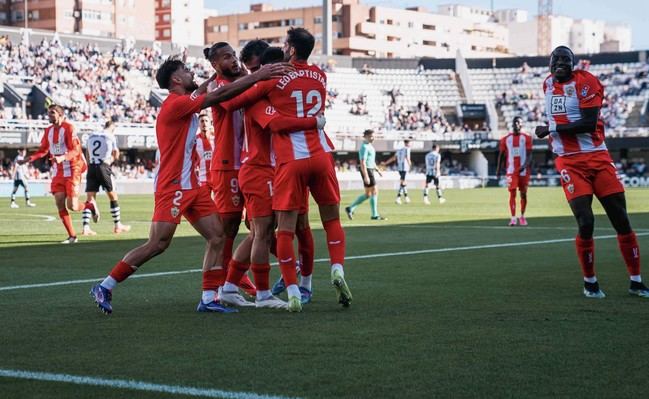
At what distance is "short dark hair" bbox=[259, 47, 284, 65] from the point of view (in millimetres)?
9094

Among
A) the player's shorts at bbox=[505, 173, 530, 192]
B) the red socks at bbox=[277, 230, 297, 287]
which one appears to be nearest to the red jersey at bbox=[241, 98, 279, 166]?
the red socks at bbox=[277, 230, 297, 287]

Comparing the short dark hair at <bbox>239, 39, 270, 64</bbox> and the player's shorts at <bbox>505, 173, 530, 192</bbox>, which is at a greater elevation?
the short dark hair at <bbox>239, 39, 270, 64</bbox>

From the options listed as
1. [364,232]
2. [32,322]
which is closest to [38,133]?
[364,232]

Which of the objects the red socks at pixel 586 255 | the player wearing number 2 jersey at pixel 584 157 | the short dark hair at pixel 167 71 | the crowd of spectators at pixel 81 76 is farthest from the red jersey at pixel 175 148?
the crowd of spectators at pixel 81 76

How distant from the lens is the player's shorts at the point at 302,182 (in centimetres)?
880

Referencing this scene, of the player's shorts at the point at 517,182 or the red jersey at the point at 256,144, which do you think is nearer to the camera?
the red jersey at the point at 256,144

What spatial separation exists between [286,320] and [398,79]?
256ft

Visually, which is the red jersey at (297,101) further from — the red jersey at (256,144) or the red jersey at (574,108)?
the red jersey at (574,108)

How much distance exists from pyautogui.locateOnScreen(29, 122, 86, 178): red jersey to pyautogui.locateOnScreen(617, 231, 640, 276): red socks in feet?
37.0

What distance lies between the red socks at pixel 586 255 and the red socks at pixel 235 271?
3.11 m

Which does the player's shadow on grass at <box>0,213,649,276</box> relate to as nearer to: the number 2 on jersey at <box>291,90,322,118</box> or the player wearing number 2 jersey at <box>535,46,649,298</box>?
the number 2 on jersey at <box>291,90,322,118</box>

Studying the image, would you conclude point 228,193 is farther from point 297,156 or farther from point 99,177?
point 99,177

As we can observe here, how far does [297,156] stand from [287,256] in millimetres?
853

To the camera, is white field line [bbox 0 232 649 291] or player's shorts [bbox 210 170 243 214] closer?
player's shorts [bbox 210 170 243 214]
